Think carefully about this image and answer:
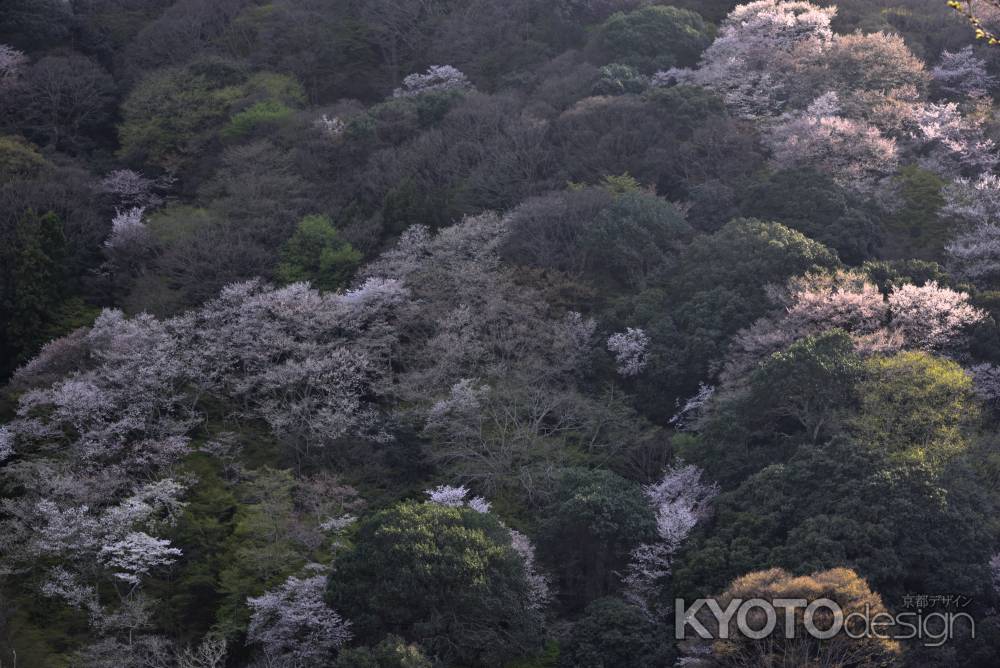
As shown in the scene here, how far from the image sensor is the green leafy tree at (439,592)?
87.0ft

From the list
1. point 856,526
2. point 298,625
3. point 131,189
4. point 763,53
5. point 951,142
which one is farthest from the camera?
point 131,189

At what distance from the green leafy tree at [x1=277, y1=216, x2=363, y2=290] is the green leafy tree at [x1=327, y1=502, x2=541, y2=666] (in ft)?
48.4

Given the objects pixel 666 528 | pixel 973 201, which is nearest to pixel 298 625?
pixel 666 528

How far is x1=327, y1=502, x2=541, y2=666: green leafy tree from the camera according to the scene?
26.5 meters

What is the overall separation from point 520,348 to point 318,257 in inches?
362

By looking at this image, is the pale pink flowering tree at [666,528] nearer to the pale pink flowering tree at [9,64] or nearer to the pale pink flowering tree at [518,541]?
the pale pink flowering tree at [518,541]

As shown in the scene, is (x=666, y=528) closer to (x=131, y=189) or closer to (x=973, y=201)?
(x=973, y=201)

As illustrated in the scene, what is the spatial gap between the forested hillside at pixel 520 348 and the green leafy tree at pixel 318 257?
0.12 meters

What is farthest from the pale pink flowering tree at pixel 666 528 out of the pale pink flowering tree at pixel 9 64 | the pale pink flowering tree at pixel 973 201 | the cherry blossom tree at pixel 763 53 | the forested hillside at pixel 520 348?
the pale pink flowering tree at pixel 9 64

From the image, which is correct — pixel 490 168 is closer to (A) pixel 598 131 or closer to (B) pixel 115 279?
(A) pixel 598 131

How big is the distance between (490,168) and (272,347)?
430 inches

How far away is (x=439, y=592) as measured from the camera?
87.4ft

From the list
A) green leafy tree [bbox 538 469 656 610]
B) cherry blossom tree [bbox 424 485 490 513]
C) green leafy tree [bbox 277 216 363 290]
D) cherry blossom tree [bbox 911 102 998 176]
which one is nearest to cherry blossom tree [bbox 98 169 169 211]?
green leafy tree [bbox 277 216 363 290]

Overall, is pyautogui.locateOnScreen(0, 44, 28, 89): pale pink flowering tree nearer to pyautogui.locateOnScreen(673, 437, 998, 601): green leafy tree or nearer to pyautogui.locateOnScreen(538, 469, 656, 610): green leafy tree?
pyautogui.locateOnScreen(538, 469, 656, 610): green leafy tree
